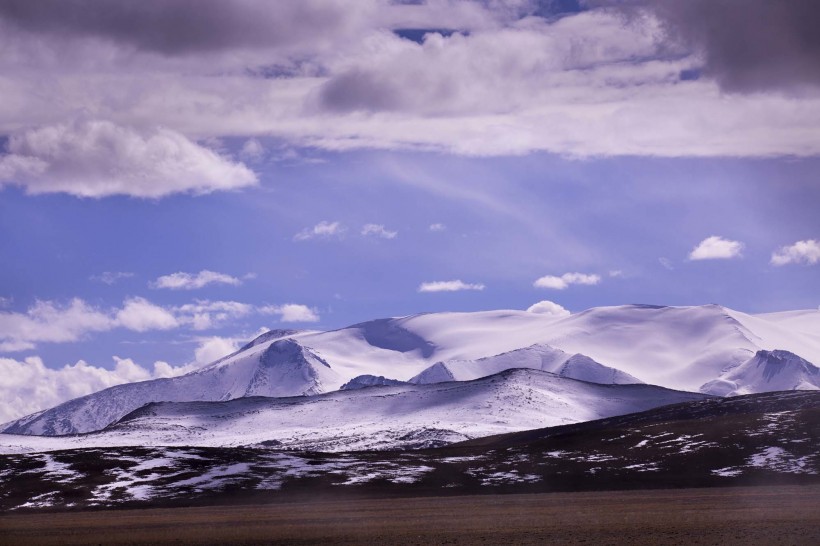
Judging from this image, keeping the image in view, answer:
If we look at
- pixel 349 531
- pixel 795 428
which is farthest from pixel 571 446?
pixel 349 531

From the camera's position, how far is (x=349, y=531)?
237ft

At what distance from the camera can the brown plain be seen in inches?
2474

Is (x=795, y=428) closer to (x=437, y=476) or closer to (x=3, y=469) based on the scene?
(x=437, y=476)

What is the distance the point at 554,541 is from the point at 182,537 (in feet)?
82.1

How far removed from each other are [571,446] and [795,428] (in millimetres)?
30857

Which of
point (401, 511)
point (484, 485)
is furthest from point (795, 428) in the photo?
point (401, 511)

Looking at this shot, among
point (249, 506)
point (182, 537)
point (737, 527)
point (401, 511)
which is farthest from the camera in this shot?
point (249, 506)

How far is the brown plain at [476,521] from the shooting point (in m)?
62.8

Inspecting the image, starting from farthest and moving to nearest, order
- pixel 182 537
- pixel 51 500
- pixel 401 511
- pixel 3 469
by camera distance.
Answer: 1. pixel 3 469
2. pixel 51 500
3. pixel 401 511
4. pixel 182 537

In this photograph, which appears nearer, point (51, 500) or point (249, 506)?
point (249, 506)

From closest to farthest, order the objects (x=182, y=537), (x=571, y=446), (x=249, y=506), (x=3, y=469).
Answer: (x=182, y=537), (x=249, y=506), (x=3, y=469), (x=571, y=446)

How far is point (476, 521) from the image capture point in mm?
77875

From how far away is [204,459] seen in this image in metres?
147

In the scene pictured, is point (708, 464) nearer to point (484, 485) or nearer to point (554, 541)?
point (484, 485)
